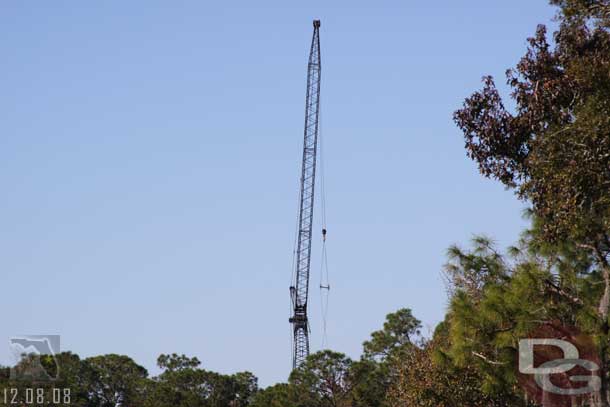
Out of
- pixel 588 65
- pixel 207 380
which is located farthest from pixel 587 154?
pixel 207 380

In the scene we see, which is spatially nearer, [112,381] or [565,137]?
[565,137]

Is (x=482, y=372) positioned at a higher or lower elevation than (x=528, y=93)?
lower

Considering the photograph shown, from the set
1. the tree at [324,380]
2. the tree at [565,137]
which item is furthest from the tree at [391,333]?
the tree at [565,137]

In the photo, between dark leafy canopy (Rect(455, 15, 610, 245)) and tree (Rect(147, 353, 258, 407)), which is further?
tree (Rect(147, 353, 258, 407))

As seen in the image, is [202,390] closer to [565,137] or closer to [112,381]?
[112,381]

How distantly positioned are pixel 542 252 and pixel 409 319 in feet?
194

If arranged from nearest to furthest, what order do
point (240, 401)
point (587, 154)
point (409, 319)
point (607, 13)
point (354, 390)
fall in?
point (587, 154) < point (607, 13) < point (354, 390) < point (409, 319) < point (240, 401)

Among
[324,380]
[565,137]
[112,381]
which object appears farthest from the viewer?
[112,381]

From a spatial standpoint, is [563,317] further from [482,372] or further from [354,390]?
[354,390]

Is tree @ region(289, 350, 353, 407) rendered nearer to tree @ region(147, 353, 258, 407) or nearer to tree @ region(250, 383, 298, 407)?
tree @ region(250, 383, 298, 407)

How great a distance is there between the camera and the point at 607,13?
2636 centimetres

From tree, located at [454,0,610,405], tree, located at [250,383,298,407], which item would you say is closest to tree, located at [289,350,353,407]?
tree, located at [250,383,298,407]

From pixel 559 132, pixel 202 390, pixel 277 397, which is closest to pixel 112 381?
pixel 202 390

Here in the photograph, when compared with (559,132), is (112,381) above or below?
above
